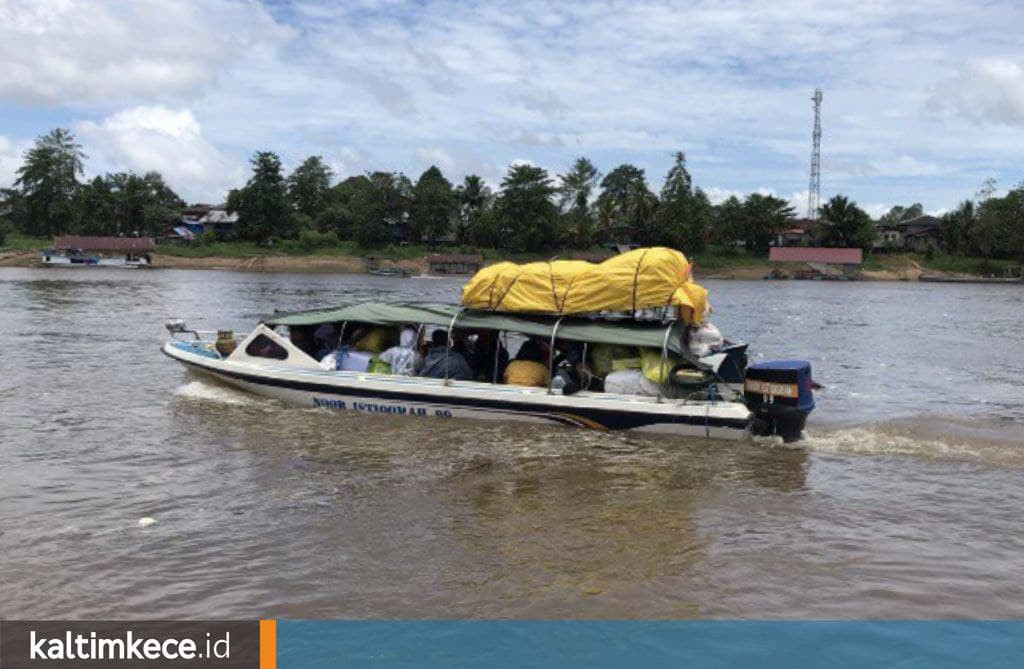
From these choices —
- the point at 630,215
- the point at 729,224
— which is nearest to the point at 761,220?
the point at 729,224

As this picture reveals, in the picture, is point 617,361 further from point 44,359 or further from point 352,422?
point 44,359

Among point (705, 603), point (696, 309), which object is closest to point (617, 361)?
point (696, 309)

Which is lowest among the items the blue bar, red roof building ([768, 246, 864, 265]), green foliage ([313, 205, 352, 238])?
the blue bar

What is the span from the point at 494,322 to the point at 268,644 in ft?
27.5

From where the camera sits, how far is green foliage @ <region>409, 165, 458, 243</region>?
105 meters

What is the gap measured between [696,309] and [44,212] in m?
123

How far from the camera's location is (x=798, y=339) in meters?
33.7

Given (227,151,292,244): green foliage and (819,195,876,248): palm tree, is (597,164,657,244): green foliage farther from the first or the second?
(227,151,292,244): green foliage

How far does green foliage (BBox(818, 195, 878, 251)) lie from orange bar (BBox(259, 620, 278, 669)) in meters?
114

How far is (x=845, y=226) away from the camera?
111188 mm

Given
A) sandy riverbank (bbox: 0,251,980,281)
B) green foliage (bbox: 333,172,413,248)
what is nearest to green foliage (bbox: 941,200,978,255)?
sandy riverbank (bbox: 0,251,980,281)

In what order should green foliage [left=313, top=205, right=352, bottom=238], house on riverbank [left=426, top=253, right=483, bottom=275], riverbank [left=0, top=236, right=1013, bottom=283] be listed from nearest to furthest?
1. house on riverbank [left=426, top=253, right=483, bottom=275]
2. riverbank [left=0, top=236, right=1013, bottom=283]
3. green foliage [left=313, top=205, right=352, bottom=238]

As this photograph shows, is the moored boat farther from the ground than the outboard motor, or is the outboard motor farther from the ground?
the moored boat

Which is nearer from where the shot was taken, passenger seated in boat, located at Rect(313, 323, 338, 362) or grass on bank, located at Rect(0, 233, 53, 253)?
passenger seated in boat, located at Rect(313, 323, 338, 362)
